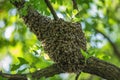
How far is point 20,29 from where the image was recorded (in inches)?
226

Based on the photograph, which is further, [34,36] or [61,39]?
[34,36]

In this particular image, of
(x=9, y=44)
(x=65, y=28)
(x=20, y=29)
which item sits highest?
(x=9, y=44)

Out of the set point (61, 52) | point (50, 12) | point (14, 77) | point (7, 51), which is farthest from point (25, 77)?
point (7, 51)

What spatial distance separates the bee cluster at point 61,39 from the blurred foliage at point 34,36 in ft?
0.30

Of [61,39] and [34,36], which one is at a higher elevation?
[34,36]

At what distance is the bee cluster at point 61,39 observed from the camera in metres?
4.12

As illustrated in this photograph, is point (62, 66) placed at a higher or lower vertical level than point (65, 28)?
lower

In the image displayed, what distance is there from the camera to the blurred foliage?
4375mm

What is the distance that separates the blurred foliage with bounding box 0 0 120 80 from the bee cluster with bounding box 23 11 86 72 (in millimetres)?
91

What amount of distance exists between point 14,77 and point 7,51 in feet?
16.4

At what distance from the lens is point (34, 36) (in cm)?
743

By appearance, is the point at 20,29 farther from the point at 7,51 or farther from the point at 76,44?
the point at 7,51

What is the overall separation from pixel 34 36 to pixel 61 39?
3295mm

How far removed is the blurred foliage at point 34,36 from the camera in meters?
4.38
